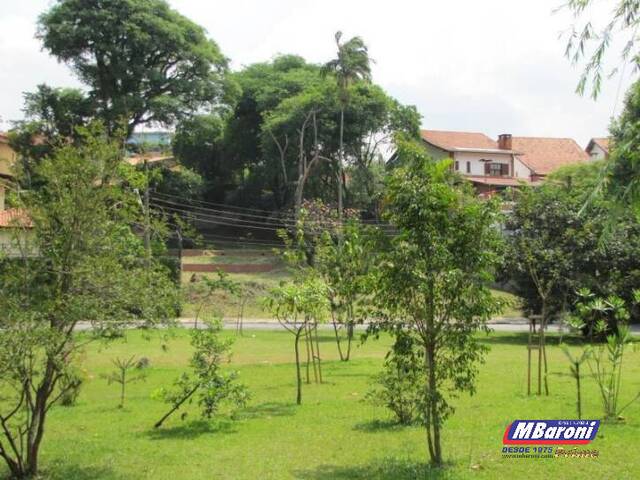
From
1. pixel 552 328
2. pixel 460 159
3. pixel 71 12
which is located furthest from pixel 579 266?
pixel 460 159

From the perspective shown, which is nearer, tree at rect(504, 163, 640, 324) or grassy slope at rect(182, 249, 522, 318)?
tree at rect(504, 163, 640, 324)

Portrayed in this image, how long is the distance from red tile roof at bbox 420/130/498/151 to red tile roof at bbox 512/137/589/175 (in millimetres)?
3563

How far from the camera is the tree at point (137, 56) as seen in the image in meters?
43.8

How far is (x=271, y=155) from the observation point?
4984 centimetres

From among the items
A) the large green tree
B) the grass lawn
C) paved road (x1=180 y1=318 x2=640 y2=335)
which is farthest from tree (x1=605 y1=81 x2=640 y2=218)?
the large green tree

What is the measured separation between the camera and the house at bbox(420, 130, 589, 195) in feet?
209

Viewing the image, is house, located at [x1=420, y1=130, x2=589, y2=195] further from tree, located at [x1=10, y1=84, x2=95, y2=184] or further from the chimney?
tree, located at [x1=10, y1=84, x2=95, y2=184]

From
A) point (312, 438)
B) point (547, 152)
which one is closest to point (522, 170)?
point (547, 152)

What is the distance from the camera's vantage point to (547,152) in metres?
68.8

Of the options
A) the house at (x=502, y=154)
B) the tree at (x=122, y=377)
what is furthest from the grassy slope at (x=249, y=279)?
the house at (x=502, y=154)

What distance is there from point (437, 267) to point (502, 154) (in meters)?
59.0

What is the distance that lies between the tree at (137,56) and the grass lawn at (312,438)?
32.0 meters

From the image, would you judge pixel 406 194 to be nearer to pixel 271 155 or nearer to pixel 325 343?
pixel 325 343

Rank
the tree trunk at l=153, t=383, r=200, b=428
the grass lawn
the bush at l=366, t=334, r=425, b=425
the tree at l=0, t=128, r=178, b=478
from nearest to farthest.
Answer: the tree at l=0, t=128, r=178, b=478, the bush at l=366, t=334, r=425, b=425, the grass lawn, the tree trunk at l=153, t=383, r=200, b=428
